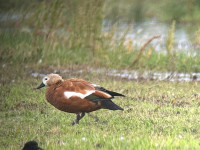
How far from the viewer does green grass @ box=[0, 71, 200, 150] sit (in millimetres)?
5043

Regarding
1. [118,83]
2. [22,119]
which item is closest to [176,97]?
[118,83]

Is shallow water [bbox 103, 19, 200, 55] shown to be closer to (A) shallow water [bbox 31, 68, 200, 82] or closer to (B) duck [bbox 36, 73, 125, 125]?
(A) shallow water [bbox 31, 68, 200, 82]

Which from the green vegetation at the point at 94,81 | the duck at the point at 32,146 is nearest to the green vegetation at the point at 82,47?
the green vegetation at the point at 94,81

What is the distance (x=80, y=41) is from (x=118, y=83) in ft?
9.75

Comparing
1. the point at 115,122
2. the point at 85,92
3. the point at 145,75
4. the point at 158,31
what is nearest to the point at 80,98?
the point at 85,92

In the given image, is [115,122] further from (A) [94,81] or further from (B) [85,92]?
(A) [94,81]

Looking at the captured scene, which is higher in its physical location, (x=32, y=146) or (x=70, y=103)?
(x=70, y=103)

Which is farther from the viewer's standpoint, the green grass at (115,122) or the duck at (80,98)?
the duck at (80,98)

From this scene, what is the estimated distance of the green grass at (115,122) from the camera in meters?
5.04

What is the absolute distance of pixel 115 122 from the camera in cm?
605

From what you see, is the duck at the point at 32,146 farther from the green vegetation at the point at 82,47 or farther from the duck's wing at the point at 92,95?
the green vegetation at the point at 82,47

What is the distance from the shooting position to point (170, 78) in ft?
32.8

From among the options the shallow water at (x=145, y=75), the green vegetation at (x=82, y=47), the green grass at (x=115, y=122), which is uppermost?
the green vegetation at (x=82, y=47)

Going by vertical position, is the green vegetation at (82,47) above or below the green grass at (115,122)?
above
